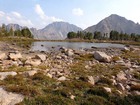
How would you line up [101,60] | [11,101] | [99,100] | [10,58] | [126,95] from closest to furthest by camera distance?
[11,101] → [99,100] → [126,95] → [10,58] → [101,60]

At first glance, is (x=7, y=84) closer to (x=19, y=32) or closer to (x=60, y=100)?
(x=60, y=100)

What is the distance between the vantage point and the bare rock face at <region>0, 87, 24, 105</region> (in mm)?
12117

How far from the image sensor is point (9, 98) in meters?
12.7

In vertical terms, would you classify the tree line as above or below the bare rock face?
above

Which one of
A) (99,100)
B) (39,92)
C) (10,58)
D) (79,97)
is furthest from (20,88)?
(10,58)

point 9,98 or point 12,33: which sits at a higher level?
point 12,33

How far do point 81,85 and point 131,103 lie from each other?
445 cm

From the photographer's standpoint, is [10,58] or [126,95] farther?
[10,58]

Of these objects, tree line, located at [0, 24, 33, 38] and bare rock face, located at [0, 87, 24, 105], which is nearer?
bare rock face, located at [0, 87, 24, 105]

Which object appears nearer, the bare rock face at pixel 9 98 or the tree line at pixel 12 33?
the bare rock face at pixel 9 98

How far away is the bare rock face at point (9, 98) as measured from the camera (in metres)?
12.1

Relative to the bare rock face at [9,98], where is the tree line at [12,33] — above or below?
above

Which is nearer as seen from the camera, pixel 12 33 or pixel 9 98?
pixel 9 98

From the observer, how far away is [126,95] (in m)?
14.9
